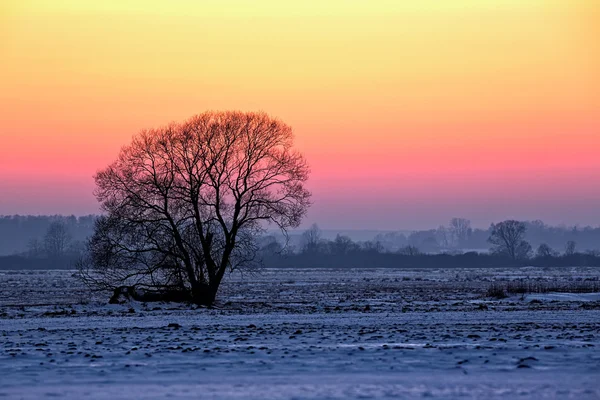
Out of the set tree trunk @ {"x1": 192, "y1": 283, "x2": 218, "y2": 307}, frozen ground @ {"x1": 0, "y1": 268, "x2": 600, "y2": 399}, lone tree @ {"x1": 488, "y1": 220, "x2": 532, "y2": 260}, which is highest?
lone tree @ {"x1": 488, "y1": 220, "x2": 532, "y2": 260}

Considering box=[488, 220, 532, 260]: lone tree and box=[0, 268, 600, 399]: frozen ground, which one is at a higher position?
box=[488, 220, 532, 260]: lone tree

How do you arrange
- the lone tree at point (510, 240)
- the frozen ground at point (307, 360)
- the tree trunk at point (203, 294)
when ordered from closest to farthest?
the frozen ground at point (307, 360), the tree trunk at point (203, 294), the lone tree at point (510, 240)

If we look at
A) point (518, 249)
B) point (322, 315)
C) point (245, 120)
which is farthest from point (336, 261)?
point (322, 315)

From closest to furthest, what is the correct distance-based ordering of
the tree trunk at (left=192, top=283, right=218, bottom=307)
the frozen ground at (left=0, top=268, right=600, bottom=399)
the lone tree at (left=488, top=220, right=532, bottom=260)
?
1. the frozen ground at (left=0, top=268, right=600, bottom=399)
2. the tree trunk at (left=192, top=283, right=218, bottom=307)
3. the lone tree at (left=488, top=220, right=532, bottom=260)

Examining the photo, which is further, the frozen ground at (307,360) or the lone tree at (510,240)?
the lone tree at (510,240)

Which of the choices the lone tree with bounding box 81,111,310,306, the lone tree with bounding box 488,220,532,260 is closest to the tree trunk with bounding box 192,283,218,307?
the lone tree with bounding box 81,111,310,306

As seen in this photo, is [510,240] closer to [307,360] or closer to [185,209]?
[185,209]

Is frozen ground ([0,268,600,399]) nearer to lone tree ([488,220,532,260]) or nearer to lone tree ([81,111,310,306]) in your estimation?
lone tree ([81,111,310,306])

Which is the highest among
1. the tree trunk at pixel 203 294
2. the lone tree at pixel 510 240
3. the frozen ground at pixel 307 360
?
the lone tree at pixel 510 240

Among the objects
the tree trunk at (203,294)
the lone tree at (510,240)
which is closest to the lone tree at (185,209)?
the tree trunk at (203,294)

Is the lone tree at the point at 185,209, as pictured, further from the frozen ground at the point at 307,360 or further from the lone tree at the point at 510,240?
the lone tree at the point at 510,240

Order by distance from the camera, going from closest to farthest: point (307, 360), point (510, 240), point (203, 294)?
1. point (307, 360)
2. point (203, 294)
3. point (510, 240)

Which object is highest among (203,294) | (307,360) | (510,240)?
(510,240)

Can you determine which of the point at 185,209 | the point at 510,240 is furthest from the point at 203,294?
the point at 510,240
